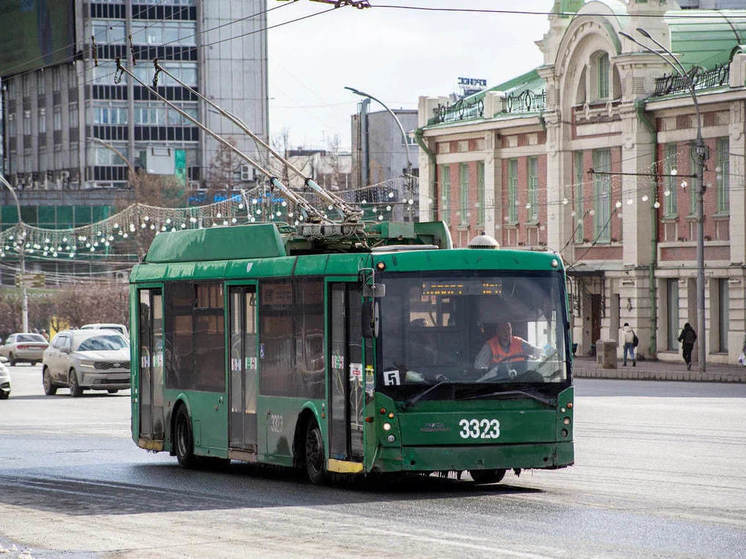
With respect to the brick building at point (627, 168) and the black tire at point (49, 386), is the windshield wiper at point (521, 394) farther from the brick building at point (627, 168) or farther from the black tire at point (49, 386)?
the brick building at point (627, 168)

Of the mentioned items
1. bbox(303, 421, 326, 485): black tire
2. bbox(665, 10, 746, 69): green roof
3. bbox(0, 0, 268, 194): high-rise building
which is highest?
bbox(0, 0, 268, 194): high-rise building

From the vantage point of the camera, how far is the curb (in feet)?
151

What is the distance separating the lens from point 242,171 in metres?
119

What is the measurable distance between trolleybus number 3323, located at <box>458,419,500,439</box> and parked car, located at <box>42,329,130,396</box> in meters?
24.3

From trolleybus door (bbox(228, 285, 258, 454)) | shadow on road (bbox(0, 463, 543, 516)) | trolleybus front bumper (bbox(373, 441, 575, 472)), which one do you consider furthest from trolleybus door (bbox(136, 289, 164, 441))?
trolleybus front bumper (bbox(373, 441, 575, 472))

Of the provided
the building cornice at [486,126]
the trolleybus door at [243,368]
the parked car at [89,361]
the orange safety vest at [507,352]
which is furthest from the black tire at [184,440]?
the building cornice at [486,126]

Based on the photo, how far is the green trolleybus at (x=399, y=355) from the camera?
1619cm

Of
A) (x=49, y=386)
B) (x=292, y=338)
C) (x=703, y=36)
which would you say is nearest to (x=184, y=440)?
(x=292, y=338)

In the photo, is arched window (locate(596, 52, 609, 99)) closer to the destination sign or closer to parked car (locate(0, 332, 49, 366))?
parked car (locate(0, 332, 49, 366))

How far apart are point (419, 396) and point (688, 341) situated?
1416 inches

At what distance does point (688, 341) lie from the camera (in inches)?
2009

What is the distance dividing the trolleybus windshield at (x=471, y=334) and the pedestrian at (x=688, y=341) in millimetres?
34689

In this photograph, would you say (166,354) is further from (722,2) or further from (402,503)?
(722,2)

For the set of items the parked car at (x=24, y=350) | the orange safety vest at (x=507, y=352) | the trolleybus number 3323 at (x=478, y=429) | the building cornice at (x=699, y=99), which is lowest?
the parked car at (x=24, y=350)
